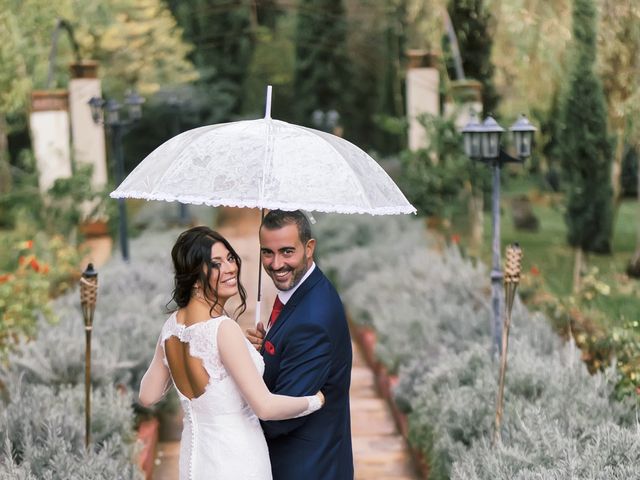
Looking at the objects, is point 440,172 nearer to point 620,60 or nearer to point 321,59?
point 620,60

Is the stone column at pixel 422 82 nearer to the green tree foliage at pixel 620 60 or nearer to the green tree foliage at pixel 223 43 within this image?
the green tree foliage at pixel 620 60

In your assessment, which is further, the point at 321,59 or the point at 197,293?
the point at 321,59

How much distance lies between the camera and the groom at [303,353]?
3.49 metres

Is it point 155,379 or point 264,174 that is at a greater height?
point 264,174

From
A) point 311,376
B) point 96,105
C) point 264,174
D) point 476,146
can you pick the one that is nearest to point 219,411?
point 311,376

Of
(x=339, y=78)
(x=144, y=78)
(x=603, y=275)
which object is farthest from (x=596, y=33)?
(x=339, y=78)

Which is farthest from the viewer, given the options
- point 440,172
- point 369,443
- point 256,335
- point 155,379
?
point 440,172

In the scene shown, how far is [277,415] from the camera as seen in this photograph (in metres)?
3.37

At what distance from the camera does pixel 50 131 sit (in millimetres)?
19703

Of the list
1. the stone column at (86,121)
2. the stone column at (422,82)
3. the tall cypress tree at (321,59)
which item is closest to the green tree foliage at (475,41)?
the stone column at (422,82)

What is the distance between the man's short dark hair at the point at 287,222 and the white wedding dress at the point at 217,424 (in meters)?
0.39

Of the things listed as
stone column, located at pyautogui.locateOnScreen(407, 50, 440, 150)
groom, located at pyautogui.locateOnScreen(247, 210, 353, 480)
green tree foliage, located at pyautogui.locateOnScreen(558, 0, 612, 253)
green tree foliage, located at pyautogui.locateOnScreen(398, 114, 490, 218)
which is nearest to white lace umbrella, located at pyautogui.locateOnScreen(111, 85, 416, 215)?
groom, located at pyautogui.locateOnScreen(247, 210, 353, 480)

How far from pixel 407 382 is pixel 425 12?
11458 millimetres

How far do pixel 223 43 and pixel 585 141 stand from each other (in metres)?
23.4
